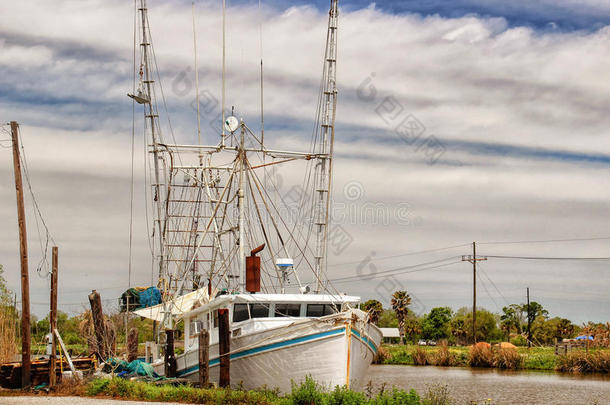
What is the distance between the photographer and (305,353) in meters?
25.3

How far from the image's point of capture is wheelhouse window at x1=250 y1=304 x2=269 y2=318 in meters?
27.8

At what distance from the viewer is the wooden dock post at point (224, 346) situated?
87.5 ft

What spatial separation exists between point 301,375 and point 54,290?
35.3 feet

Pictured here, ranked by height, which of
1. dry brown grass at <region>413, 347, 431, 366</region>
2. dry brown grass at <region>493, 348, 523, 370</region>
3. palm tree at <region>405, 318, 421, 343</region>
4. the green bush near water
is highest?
the green bush near water

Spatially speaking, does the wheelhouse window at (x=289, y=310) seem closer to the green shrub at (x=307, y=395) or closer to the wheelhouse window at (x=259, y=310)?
the wheelhouse window at (x=259, y=310)

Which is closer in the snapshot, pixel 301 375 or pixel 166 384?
pixel 301 375

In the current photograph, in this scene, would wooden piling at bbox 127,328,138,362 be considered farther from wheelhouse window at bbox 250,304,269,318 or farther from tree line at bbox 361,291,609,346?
tree line at bbox 361,291,609,346

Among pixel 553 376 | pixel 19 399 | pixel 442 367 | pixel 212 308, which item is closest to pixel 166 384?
pixel 212 308

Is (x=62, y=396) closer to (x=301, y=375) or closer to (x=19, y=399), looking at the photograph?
(x=19, y=399)

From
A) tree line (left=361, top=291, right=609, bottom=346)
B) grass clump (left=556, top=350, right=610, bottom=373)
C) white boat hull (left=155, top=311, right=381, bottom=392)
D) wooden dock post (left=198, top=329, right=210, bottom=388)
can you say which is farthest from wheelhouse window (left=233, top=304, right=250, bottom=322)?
tree line (left=361, top=291, right=609, bottom=346)

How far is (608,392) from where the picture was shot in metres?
39.8

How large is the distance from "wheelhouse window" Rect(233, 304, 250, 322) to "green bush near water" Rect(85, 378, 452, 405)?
3.06 m

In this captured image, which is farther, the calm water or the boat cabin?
the calm water

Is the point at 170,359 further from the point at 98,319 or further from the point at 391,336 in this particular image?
the point at 391,336
